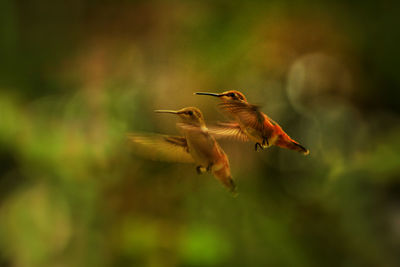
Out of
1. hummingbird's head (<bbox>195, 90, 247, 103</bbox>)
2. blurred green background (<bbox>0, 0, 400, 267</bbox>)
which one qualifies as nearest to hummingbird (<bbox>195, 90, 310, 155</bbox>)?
hummingbird's head (<bbox>195, 90, 247, 103</bbox>)

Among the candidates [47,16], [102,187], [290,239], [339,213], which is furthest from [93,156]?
[47,16]

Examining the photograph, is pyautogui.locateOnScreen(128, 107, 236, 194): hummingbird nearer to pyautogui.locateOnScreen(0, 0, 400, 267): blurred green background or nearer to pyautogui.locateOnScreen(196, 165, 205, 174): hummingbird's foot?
pyautogui.locateOnScreen(196, 165, 205, 174): hummingbird's foot

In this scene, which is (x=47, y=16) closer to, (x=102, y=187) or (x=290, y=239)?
(x=102, y=187)

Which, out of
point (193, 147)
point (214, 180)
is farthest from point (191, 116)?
point (214, 180)

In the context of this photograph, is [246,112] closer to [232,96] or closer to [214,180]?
[232,96]

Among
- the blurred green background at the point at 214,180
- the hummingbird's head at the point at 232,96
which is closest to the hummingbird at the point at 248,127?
the hummingbird's head at the point at 232,96
